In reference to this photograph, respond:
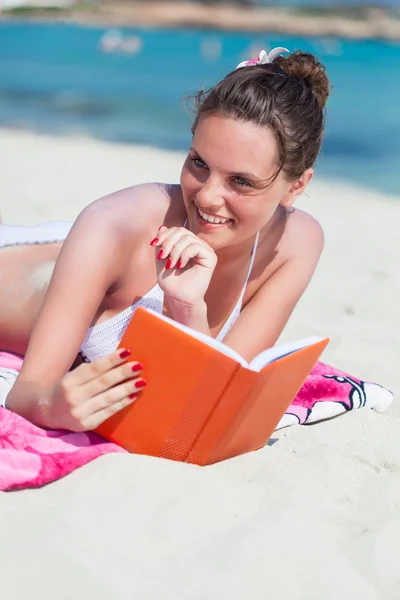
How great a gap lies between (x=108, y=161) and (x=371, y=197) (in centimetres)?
276

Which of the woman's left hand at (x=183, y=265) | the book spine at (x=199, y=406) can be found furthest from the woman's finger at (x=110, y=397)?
the woman's left hand at (x=183, y=265)

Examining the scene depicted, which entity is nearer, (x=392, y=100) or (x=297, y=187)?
(x=297, y=187)

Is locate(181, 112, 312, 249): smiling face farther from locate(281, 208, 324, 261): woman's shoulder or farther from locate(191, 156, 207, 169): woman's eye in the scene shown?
locate(281, 208, 324, 261): woman's shoulder

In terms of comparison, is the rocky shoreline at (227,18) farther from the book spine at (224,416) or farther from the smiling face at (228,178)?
the book spine at (224,416)

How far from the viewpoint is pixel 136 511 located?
2176 millimetres

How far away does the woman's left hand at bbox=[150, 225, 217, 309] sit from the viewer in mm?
2362

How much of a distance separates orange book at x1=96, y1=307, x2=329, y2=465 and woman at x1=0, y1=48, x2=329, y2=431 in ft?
0.22

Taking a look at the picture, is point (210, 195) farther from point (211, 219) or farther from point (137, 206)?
point (137, 206)

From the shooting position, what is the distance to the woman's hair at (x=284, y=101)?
2.41m

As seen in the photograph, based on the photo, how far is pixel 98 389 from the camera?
2236mm

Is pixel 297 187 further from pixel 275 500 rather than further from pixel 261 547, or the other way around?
pixel 261 547

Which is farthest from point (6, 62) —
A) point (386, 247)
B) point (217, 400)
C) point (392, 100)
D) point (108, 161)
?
point (217, 400)

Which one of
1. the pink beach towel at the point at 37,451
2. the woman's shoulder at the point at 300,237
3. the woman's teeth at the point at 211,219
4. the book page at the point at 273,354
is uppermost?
the woman's teeth at the point at 211,219

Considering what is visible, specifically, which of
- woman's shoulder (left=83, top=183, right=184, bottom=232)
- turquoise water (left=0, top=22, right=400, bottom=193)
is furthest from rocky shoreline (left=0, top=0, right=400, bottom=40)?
woman's shoulder (left=83, top=183, right=184, bottom=232)
